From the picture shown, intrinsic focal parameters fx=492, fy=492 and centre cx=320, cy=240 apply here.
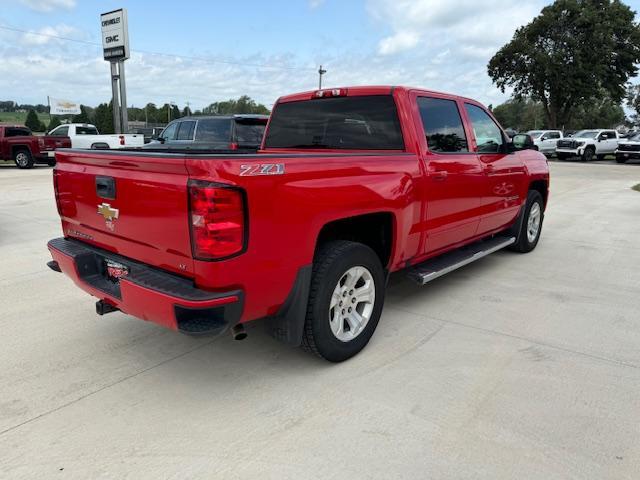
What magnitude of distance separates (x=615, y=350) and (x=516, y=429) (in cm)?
147

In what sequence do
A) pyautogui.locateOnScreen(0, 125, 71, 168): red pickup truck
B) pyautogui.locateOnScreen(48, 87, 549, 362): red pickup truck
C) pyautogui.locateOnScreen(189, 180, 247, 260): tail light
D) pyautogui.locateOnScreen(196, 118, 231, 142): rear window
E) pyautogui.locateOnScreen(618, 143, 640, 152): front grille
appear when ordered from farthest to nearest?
pyautogui.locateOnScreen(618, 143, 640, 152): front grille < pyautogui.locateOnScreen(0, 125, 71, 168): red pickup truck < pyautogui.locateOnScreen(196, 118, 231, 142): rear window < pyautogui.locateOnScreen(48, 87, 549, 362): red pickup truck < pyautogui.locateOnScreen(189, 180, 247, 260): tail light

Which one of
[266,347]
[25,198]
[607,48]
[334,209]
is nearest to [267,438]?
[266,347]

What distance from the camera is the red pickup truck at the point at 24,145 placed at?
1884 cm

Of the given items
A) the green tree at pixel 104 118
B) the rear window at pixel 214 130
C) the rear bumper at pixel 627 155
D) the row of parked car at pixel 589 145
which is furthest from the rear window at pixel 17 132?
the green tree at pixel 104 118

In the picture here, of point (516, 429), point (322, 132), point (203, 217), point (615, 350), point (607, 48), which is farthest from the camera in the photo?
point (607, 48)

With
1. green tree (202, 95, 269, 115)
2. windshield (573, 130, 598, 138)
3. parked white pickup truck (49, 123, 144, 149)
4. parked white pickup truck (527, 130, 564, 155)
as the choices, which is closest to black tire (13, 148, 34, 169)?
parked white pickup truck (49, 123, 144, 149)

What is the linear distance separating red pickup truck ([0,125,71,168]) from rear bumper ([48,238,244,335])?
1869cm

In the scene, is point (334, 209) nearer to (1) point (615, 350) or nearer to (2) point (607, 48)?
(1) point (615, 350)

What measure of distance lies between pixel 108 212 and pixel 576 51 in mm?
42835

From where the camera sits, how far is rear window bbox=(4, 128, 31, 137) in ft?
62.2

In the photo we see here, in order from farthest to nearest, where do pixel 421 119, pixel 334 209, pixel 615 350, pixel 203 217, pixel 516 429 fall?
1. pixel 421 119
2. pixel 615 350
3. pixel 334 209
4. pixel 516 429
5. pixel 203 217

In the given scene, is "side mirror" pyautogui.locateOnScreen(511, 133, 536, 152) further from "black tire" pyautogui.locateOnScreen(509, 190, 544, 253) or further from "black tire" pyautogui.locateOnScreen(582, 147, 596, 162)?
"black tire" pyautogui.locateOnScreen(582, 147, 596, 162)

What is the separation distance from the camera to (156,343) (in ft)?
12.1

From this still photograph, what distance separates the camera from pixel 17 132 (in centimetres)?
1938
